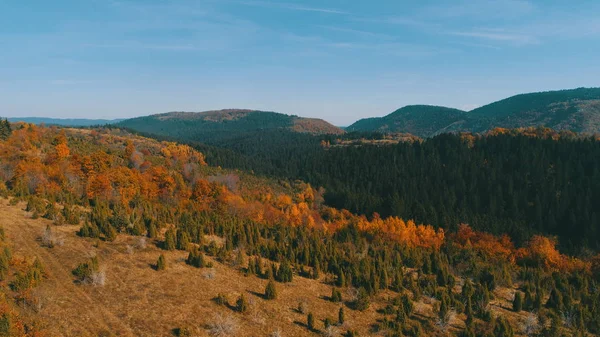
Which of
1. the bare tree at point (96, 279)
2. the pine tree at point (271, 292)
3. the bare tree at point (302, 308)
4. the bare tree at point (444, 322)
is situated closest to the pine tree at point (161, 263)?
the bare tree at point (96, 279)

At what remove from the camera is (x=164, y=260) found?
43094 millimetres

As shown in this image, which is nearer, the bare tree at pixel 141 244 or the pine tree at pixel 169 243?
the bare tree at pixel 141 244

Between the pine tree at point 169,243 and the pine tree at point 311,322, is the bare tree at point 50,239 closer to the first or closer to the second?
the pine tree at point 169,243

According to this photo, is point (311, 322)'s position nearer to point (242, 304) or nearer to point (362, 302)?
point (242, 304)

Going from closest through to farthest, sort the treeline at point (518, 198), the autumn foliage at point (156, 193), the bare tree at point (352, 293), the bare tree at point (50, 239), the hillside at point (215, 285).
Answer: the hillside at point (215, 285), the bare tree at point (50, 239), the bare tree at point (352, 293), the autumn foliage at point (156, 193), the treeline at point (518, 198)

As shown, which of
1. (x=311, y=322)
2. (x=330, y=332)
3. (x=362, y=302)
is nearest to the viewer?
(x=330, y=332)

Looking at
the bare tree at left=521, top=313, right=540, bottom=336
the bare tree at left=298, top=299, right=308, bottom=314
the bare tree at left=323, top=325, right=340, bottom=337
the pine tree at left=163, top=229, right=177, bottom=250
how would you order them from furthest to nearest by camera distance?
the pine tree at left=163, top=229, right=177, bottom=250 < the bare tree at left=521, top=313, right=540, bottom=336 < the bare tree at left=298, top=299, right=308, bottom=314 < the bare tree at left=323, top=325, right=340, bottom=337

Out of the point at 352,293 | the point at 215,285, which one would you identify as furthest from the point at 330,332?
the point at 215,285

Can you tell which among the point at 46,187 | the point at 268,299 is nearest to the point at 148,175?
the point at 46,187

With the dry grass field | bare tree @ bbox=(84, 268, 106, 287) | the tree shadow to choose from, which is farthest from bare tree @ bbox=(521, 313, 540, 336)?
bare tree @ bbox=(84, 268, 106, 287)

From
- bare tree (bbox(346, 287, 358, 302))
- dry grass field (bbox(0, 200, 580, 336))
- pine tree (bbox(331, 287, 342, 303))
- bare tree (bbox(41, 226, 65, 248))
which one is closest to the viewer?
dry grass field (bbox(0, 200, 580, 336))

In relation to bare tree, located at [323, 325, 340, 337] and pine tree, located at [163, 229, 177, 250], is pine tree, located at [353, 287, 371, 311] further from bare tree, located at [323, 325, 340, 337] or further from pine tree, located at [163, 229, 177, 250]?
pine tree, located at [163, 229, 177, 250]

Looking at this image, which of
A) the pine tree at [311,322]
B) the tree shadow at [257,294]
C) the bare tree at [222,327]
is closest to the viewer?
the bare tree at [222,327]

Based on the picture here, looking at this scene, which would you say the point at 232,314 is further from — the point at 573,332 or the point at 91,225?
the point at 573,332
